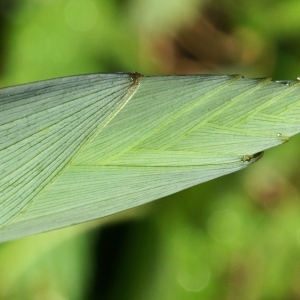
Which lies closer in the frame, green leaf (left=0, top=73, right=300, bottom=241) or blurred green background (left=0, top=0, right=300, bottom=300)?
green leaf (left=0, top=73, right=300, bottom=241)

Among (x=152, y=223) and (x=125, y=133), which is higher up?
(x=125, y=133)

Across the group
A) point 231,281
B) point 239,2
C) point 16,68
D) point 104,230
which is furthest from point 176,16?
point 231,281

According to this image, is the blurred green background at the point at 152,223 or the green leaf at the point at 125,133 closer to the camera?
the green leaf at the point at 125,133

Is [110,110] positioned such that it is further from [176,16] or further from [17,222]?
[176,16]
